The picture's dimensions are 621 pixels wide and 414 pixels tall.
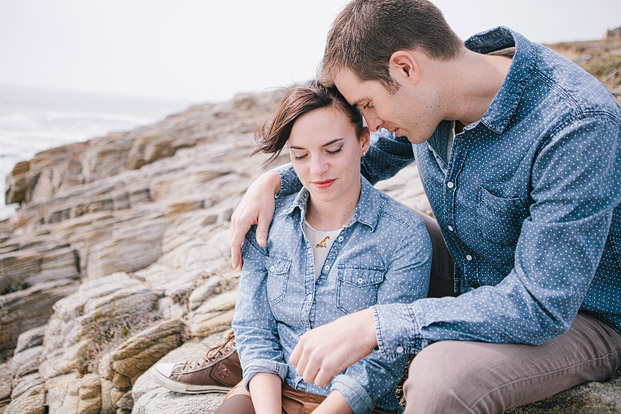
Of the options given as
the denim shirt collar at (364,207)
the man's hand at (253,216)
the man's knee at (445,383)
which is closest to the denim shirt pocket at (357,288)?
the denim shirt collar at (364,207)

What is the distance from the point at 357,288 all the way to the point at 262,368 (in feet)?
2.59

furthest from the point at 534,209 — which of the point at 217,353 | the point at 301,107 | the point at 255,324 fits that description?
the point at 217,353

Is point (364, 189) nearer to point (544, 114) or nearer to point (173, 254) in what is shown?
point (544, 114)

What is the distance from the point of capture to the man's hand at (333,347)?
211 centimetres

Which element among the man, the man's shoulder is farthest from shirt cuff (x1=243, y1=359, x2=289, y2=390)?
the man's shoulder

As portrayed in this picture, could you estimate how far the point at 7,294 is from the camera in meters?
9.98

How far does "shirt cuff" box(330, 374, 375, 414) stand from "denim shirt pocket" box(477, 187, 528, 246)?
1.21 meters

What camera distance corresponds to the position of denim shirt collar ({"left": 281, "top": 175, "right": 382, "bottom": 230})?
293 centimetres

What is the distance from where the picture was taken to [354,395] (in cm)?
250

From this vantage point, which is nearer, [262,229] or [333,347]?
[333,347]

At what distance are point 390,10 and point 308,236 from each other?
5.12 ft

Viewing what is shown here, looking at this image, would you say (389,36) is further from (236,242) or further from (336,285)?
(236,242)

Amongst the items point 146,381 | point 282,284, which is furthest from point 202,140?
point 282,284

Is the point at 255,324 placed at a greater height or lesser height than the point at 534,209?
lesser
